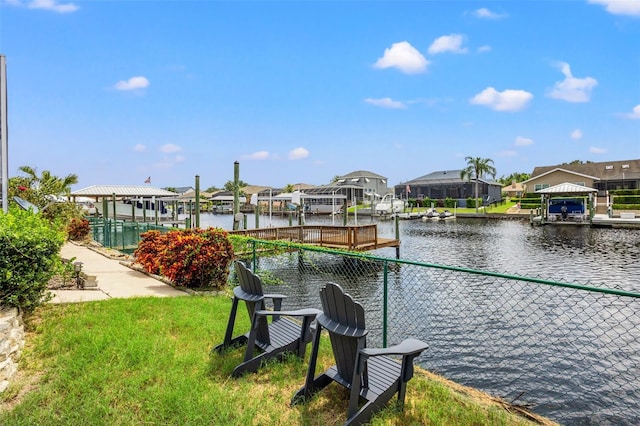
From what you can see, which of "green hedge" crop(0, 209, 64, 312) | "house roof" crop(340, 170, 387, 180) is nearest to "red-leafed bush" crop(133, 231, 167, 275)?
"green hedge" crop(0, 209, 64, 312)

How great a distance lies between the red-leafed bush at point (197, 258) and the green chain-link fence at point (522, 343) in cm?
80

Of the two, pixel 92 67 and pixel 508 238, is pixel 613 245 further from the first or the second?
pixel 92 67

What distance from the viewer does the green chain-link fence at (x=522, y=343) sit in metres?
4.95

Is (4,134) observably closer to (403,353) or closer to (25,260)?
(25,260)

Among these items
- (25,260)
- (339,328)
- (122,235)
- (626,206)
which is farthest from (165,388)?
(626,206)

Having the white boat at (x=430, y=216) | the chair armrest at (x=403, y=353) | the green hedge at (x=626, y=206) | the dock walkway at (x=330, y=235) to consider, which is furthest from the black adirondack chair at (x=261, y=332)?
the green hedge at (x=626, y=206)

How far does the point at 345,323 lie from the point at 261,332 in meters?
1.44

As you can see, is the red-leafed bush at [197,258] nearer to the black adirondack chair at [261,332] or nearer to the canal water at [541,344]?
the canal water at [541,344]

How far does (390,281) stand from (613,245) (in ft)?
54.6

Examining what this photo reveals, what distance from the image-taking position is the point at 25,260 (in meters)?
4.35

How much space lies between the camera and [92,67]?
42.5 ft

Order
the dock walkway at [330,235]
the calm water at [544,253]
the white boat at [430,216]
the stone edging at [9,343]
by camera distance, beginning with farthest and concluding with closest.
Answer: the white boat at [430,216], the dock walkway at [330,235], the calm water at [544,253], the stone edging at [9,343]

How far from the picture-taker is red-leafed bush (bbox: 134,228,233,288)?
7.51 metres

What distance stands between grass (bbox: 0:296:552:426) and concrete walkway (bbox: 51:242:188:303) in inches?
66.8
